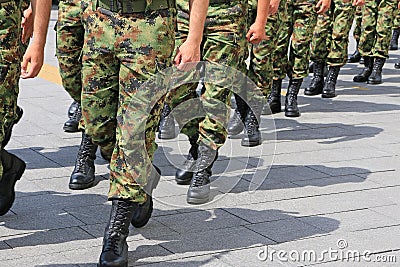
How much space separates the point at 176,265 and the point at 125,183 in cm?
50

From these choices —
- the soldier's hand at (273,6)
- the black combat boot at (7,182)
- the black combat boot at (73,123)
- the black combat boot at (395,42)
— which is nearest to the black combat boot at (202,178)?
the black combat boot at (7,182)

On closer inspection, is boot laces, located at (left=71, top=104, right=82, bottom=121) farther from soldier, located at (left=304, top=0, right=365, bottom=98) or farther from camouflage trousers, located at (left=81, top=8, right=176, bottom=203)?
soldier, located at (left=304, top=0, right=365, bottom=98)

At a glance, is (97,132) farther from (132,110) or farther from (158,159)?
(158,159)

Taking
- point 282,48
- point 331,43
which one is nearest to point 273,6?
point 282,48

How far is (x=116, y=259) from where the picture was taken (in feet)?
13.6

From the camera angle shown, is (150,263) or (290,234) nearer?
(150,263)

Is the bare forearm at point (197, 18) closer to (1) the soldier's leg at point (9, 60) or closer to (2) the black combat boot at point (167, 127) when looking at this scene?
(1) the soldier's leg at point (9, 60)

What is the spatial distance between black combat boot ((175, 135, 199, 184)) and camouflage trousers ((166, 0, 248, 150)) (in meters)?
0.21

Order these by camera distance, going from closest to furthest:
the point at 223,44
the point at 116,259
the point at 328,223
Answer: the point at 116,259
the point at 328,223
the point at 223,44

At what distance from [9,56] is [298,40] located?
4.30 meters

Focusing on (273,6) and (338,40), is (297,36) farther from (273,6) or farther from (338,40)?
(273,6)

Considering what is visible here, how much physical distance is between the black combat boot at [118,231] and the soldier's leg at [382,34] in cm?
687

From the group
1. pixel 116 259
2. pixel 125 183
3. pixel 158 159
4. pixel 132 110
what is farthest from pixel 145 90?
pixel 158 159

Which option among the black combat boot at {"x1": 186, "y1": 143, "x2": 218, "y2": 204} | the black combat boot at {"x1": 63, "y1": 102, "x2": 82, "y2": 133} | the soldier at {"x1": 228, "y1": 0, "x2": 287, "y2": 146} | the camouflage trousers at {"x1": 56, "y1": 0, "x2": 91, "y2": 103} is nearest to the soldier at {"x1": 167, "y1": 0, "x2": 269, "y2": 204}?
the black combat boot at {"x1": 186, "y1": 143, "x2": 218, "y2": 204}
